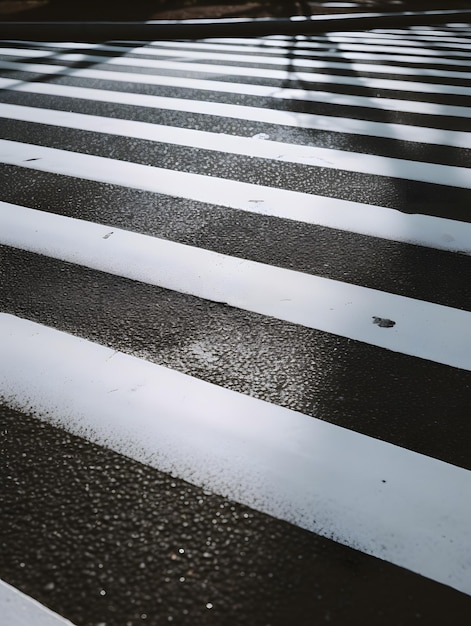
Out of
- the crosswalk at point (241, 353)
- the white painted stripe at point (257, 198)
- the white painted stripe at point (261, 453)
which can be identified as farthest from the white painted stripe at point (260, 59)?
the white painted stripe at point (261, 453)

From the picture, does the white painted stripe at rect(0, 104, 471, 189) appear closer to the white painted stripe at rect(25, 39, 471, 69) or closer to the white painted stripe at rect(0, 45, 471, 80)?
the white painted stripe at rect(0, 45, 471, 80)

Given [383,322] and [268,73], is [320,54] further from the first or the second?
[383,322]

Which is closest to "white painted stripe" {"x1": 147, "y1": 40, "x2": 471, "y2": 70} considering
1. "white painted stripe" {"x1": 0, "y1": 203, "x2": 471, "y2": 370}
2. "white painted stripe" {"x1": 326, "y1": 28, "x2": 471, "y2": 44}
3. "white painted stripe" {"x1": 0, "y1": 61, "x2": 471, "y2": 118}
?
"white painted stripe" {"x1": 326, "y1": 28, "x2": 471, "y2": 44}

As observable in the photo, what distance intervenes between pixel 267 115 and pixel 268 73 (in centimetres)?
171

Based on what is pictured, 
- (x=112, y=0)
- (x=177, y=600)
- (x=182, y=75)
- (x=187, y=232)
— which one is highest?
(x=112, y=0)

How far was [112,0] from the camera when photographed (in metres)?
12.0

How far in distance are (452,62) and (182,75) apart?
2995 millimetres

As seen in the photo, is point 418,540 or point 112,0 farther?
point 112,0

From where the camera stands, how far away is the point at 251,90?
6242 millimetres

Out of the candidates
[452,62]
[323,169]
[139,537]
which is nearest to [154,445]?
[139,537]

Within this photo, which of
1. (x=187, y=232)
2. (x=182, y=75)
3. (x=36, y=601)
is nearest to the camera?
(x=36, y=601)

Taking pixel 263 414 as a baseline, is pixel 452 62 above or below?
above

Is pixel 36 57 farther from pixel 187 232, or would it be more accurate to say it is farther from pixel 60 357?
pixel 60 357

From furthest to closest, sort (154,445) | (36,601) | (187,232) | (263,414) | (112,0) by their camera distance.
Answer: (112,0) < (187,232) < (263,414) < (154,445) < (36,601)
